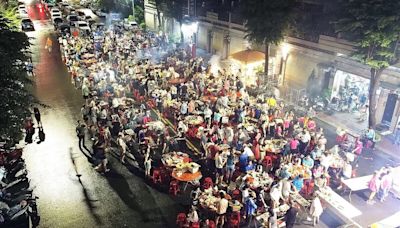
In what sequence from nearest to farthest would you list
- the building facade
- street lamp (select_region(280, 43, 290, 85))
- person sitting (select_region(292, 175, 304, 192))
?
person sitting (select_region(292, 175, 304, 192)) → the building facade → street lamp (select_region(280, 43, 290, 85))

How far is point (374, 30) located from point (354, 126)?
6911 mm

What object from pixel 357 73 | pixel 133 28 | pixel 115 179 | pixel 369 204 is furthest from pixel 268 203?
pixel 133 28

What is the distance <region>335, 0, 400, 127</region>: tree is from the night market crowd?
450 cm

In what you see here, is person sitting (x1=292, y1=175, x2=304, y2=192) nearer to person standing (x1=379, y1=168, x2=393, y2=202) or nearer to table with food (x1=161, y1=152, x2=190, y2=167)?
person standing (x1=379, y1=168, x2=393, y2=202)

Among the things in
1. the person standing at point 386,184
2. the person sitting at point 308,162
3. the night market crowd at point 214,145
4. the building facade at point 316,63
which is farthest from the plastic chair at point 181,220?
the building facade at point 316,63

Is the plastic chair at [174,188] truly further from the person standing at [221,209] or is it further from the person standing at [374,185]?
the person standing at [374,185]

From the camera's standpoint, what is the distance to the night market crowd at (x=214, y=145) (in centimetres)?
1395

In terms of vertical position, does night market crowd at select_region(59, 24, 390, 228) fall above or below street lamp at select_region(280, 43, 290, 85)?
below

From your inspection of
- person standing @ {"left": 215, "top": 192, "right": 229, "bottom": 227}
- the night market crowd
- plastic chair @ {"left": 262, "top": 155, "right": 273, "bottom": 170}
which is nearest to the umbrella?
the night market crowd

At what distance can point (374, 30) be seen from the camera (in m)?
19.0

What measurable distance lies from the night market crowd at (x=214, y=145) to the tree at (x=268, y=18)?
4.42 m

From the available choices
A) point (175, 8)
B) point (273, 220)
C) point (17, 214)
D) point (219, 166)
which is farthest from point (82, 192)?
point (175, 8)

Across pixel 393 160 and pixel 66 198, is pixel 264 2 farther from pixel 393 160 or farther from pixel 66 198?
pixel 66 198

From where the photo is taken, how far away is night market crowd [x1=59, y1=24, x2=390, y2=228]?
13945mm
